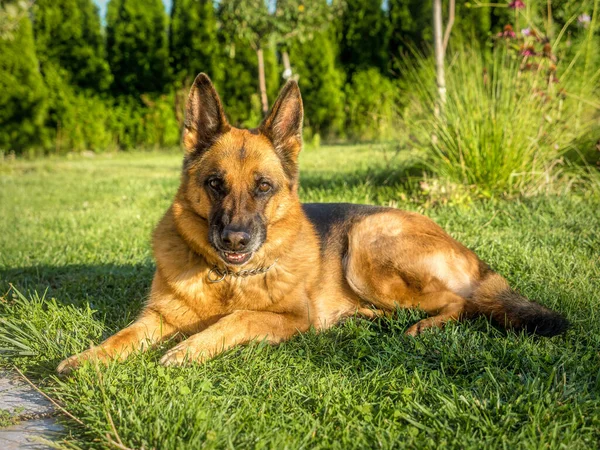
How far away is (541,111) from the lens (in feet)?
21.5

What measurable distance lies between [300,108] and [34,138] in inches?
610

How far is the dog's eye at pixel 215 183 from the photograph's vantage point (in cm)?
324

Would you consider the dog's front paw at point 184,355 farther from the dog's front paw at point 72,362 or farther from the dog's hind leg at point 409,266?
the dog's hind leg at point 409,266

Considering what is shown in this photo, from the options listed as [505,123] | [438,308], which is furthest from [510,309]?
[505,123]

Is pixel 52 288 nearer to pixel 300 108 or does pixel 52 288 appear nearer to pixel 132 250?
pixel 132 250

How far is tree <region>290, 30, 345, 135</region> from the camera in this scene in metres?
17.6

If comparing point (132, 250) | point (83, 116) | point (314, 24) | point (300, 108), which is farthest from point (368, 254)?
point (83, 116)

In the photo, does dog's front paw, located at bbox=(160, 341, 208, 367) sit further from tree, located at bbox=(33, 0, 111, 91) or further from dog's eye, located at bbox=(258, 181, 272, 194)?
tree, located at bbox=(33, 0, 111, 91)

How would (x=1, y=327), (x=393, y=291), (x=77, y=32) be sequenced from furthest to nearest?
1. (x=77, y=32)
2. (x=393, y=291)
3. (x=1, y=327)

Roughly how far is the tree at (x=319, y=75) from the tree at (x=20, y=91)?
7.86m

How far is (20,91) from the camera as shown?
15.6 metres

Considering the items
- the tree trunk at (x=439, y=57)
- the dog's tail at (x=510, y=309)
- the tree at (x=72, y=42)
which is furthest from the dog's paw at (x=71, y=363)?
the tree at (x=72, y=42)

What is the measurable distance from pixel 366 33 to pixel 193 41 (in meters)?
5.87

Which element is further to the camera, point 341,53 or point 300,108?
point 341,53
